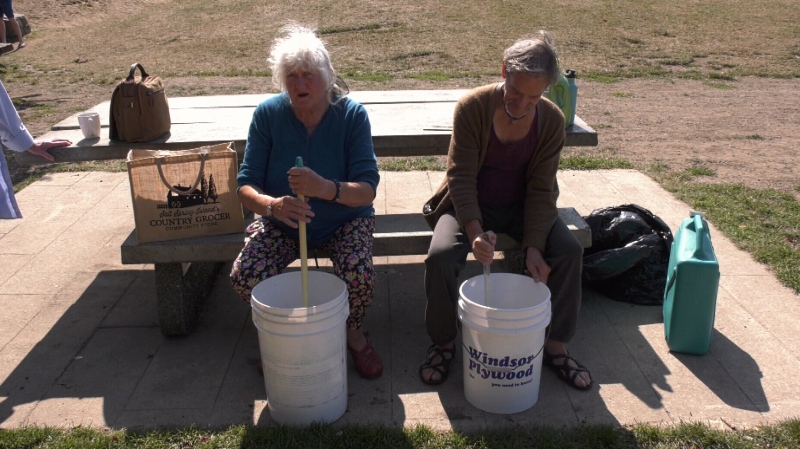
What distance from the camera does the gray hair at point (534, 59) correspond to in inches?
109

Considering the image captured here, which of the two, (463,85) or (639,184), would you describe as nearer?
(639,184)

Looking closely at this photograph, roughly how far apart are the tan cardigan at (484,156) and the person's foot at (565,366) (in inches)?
17.7

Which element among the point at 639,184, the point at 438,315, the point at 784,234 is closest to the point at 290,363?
the point at 438,315

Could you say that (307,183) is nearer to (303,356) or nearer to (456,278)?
(303,356)

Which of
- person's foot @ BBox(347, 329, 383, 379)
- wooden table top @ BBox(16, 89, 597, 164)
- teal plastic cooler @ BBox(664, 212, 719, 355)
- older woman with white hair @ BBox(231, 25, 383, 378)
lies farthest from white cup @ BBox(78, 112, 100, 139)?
teal plastic cooler @ BBox(664, 212, 719, 355)

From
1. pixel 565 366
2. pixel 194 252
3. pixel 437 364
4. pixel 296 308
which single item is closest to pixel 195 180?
pixel 194 252

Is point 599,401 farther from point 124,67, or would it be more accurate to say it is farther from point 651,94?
point 124,67

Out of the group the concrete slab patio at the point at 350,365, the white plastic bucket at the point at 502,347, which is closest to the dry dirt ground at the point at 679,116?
the concrete slab patio at the point at 350,365

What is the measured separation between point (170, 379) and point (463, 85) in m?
7.65

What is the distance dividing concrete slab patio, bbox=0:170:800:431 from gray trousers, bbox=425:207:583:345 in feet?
0.74

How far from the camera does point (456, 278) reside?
3.09m

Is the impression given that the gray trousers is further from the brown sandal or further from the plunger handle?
the plunger handle

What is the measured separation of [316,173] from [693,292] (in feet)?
5.57

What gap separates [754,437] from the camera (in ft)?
8.80
